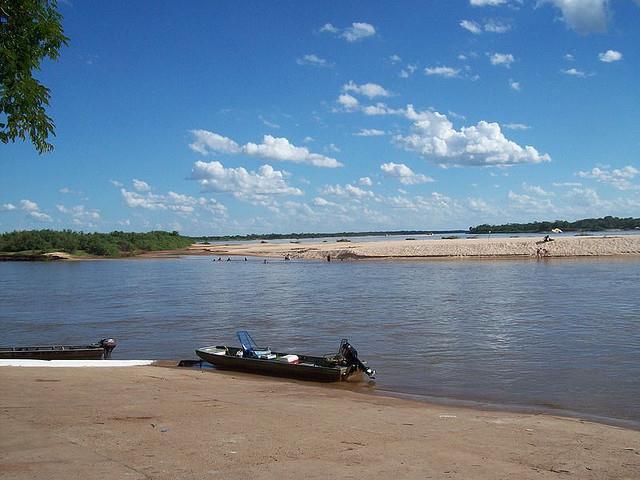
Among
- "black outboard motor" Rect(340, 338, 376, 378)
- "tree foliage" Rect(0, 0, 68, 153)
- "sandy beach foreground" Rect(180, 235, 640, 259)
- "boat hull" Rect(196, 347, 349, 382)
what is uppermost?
"tree foliage" Rect(0, 0, 68, 153)

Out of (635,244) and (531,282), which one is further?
(635,244)

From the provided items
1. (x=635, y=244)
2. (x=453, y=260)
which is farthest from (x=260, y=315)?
(x=635, y=244)

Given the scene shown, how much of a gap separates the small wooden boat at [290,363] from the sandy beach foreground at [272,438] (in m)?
2.83

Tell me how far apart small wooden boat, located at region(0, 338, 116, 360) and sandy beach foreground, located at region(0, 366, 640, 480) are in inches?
264

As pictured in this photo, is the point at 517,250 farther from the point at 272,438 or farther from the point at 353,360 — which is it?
the point at 272,438

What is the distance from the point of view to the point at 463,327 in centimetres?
2528

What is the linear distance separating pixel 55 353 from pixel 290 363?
28.0 ft

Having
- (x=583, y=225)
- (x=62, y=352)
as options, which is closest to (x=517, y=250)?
(x=62, y=352)

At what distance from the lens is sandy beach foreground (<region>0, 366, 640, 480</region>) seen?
24.7 ft

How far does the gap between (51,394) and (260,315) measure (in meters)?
18.6

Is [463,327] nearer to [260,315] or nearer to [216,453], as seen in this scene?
[260,315]

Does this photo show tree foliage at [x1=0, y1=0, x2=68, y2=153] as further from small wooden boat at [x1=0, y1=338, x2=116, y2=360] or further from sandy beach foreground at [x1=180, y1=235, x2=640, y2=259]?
sandy beach foreground at [x1=180, y1=235, x2=640, y2=259]

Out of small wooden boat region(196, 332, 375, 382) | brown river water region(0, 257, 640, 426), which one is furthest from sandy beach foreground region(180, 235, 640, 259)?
small wooden boat region(196, 332, 375, 382)

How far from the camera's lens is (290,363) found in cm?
1766
